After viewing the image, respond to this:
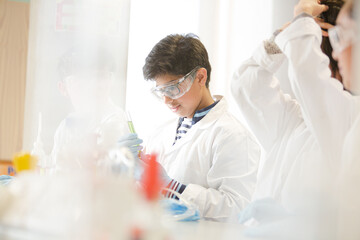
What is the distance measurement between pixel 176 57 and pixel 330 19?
670 mm

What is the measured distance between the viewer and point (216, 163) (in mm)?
1597

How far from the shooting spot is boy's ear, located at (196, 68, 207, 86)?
5.53 ft

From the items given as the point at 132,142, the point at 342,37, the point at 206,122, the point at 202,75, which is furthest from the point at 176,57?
the point at 342,37

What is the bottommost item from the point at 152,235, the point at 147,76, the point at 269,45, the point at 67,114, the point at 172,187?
the point at 172,187

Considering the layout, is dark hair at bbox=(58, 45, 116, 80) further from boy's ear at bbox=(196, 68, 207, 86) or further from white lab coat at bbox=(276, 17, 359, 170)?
boy's ear at bbox=(196, 68, 207, 86)

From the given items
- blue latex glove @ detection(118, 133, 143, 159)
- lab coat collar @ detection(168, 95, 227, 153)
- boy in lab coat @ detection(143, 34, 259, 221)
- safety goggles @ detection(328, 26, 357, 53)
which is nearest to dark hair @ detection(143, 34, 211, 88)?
boy in lab coat @ detection(143, 34, 259, 221)

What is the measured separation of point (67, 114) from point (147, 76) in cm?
59

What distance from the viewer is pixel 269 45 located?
1.22 metres

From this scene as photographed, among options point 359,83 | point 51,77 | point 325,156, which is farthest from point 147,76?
point 359,83

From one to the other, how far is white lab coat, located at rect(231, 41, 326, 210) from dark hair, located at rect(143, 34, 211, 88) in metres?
0.37

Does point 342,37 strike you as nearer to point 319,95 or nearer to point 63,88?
point 319,95

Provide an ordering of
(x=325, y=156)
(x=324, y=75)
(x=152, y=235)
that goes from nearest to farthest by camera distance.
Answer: (x=152, y=235) < (x=325, y=156) < (x=324, y=75)

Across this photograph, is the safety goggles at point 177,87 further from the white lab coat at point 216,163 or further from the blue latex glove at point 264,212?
the blue latex glove at point 264,212

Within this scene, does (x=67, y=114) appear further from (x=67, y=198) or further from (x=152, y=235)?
(x=152, y=235)
